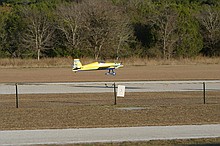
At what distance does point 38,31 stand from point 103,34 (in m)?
10.9

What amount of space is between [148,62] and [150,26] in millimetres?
15115

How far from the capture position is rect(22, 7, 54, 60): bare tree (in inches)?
3322

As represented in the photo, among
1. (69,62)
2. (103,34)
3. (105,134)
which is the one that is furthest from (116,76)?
(105,134)

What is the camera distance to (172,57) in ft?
279

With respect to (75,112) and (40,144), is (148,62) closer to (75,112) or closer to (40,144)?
(75,112)

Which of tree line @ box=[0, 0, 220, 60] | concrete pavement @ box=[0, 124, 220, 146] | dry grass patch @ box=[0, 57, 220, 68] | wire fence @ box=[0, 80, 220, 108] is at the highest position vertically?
tree line @ box=[0, 0, 220, 60]

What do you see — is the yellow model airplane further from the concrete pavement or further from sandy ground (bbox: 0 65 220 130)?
the concrete pavement

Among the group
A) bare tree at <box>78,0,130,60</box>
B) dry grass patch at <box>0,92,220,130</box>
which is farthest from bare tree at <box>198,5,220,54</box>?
dry grass patch at <box>0,92,220,130</box>

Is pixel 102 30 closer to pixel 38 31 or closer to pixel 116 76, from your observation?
pixel 38 31

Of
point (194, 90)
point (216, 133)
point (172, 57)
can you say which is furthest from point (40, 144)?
point (172, 57)

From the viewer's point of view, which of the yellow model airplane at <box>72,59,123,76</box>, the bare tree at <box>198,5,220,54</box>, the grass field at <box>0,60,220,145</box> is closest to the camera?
the grass field at <box>0,60,220,145</box>

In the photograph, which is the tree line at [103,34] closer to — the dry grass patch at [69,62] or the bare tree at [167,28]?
the bare tree at [167,28]

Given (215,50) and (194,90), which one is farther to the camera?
(215,50)

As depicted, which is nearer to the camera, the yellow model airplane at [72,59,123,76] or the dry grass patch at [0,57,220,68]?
the yellow model airplane at [72,59,123,76]
